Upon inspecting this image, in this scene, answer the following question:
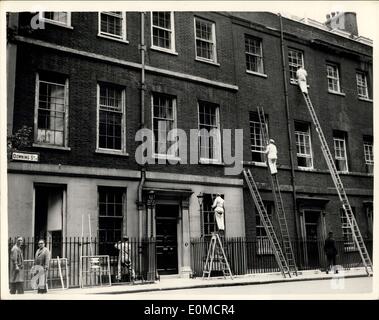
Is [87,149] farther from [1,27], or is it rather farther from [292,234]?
[292,234]

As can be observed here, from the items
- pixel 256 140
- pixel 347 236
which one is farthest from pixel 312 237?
pixel 256 140

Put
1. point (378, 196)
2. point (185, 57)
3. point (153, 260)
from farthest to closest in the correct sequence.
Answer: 1. point (185, 57)
2. point (153, 260)
3. point (378, 196)

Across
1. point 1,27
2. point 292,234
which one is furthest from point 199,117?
point 1,27

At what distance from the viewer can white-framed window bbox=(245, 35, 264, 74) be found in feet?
63.9

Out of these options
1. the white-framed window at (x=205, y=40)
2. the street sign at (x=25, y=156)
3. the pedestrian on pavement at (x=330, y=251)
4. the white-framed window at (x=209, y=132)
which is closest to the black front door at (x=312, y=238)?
the pedestrian on pavement at (x=330, y=251)

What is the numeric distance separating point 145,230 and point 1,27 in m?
7.84

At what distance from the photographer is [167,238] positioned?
16062mm

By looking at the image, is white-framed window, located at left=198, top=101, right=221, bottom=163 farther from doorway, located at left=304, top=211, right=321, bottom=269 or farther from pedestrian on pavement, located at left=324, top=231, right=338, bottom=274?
doorway, located at left=304, top=211, right=321, bottom=269

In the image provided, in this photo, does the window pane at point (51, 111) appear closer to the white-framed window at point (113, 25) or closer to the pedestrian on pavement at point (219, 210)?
the white-framed window at point (113, 25)

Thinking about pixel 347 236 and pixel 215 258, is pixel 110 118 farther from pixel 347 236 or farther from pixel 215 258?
pixel 347 236

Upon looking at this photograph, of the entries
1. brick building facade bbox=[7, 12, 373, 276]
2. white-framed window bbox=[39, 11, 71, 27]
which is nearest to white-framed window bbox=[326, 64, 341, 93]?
brick building facade bbox=[7, 12, 373, 276]

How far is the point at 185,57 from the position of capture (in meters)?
17.2

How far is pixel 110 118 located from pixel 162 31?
400 centimetres

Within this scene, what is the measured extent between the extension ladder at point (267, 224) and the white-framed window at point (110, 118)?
17.4ft
